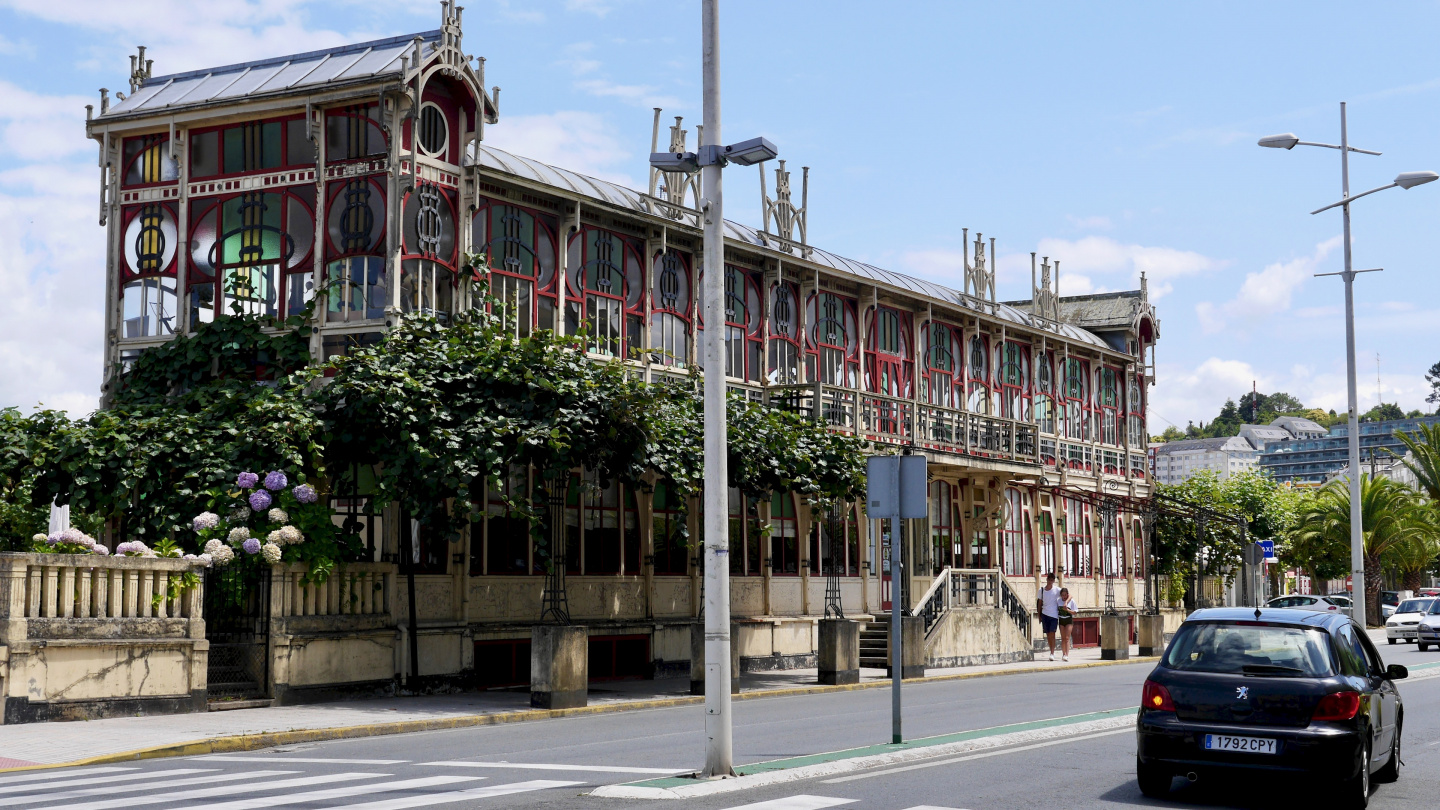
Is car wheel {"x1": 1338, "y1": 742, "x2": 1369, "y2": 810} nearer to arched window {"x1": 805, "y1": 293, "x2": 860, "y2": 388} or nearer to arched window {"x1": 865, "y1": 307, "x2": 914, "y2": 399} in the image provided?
arched window {"x1": 805, "y1": 293, "x2": 860, "y2": 388}

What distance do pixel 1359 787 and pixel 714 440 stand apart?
18.2ft

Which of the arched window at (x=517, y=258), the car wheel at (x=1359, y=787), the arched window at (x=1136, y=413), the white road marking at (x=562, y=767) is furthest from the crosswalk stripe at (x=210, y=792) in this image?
the arched window at (x=1136, y=413)

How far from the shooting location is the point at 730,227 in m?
30.3

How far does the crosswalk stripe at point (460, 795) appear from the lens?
10539 millimetres

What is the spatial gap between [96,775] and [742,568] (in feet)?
58.1

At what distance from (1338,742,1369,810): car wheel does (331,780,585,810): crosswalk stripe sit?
575 centimetres

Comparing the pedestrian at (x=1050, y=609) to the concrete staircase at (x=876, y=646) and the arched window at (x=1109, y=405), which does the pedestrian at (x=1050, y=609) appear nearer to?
the concrete staircase at (x=876, y=646)

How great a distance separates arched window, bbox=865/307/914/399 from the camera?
33781 millimetres

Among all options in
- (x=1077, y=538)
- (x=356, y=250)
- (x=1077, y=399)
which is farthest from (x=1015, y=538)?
(x=356, y=250)

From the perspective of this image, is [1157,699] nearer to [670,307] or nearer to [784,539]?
[670,307]

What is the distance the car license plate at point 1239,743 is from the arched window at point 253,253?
1626 centimetres

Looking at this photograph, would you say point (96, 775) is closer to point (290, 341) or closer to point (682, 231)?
point (290, 341)

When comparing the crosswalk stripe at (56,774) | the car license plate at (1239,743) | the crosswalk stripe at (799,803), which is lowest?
the crosswalk stripe at (56,774)

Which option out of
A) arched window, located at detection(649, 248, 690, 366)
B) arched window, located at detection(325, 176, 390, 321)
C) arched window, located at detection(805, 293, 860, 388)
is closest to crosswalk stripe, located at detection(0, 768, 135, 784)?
arched window, located at detection(325, 176, 390, 321)
